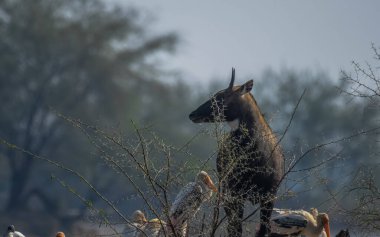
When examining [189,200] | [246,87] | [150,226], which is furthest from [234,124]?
[150,226]

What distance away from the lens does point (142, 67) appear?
46.7 m

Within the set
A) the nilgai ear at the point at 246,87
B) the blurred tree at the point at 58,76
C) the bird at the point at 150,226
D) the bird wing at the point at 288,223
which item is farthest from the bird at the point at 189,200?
the blurred tree at the point at 58,76

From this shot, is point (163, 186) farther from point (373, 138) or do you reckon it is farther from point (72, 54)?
point (72, 54)

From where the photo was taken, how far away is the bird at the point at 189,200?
8664mm

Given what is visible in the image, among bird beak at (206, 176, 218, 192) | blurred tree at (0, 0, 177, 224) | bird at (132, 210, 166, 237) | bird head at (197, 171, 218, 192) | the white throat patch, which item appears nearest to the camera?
bird at (132, 210, 166, 237)

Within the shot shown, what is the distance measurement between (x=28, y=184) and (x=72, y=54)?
19.5 ft

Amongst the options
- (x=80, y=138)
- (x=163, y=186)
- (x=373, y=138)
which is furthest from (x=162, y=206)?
(x=80, y=138)

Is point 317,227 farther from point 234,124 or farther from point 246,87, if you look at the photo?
point 246,87

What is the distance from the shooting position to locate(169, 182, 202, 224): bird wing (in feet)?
28.7

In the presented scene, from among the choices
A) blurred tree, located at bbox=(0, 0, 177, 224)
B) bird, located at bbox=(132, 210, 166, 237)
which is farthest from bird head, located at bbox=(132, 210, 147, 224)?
blurred tree, located at bbox=(0, 0, 177, 224)

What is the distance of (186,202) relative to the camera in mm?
8953

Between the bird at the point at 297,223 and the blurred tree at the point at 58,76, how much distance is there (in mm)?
30731

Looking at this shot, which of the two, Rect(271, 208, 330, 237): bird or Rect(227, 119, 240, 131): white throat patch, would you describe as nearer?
Rect(271, 208, 330, 237): bird

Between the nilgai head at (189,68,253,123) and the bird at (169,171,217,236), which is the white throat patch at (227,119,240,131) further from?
the bird at (169,171,217,236)
